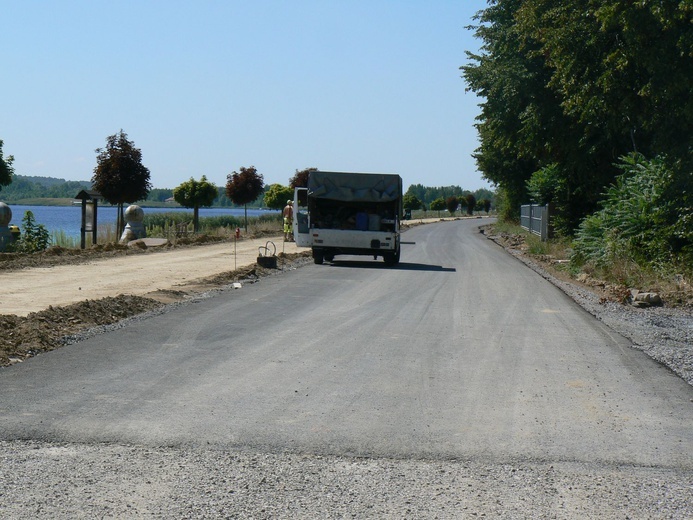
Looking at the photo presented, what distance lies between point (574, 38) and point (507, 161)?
34.7m

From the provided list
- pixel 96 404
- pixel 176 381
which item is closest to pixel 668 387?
pixel 176 381

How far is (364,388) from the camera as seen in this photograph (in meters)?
8.55

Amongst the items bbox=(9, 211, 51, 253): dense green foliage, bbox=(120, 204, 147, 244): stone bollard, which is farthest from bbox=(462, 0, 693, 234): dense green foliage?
bbox=(9, 211, 51, 253): dense green foliage

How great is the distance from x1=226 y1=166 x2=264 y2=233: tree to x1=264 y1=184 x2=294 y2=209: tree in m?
7.00

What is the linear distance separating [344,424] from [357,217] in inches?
801

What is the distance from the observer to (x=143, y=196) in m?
43.2

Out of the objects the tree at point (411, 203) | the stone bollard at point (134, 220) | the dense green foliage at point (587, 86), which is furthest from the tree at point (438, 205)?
the stone bollard at point (134, 220)

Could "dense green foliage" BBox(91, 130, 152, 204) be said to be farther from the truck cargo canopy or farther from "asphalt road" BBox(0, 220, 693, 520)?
"asphalt road" BBox(0, 220, 693, 520)

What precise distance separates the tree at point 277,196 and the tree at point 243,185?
23.0ft

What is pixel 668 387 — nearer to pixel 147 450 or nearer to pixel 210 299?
pixel 147 450

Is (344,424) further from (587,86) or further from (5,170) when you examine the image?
(5,170)

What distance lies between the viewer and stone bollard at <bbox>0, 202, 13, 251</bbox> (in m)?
32.5

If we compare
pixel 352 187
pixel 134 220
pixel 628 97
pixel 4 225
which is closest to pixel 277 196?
pixel 134 220

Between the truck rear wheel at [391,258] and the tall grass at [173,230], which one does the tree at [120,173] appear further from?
the truck rear wheel at [391,258]
